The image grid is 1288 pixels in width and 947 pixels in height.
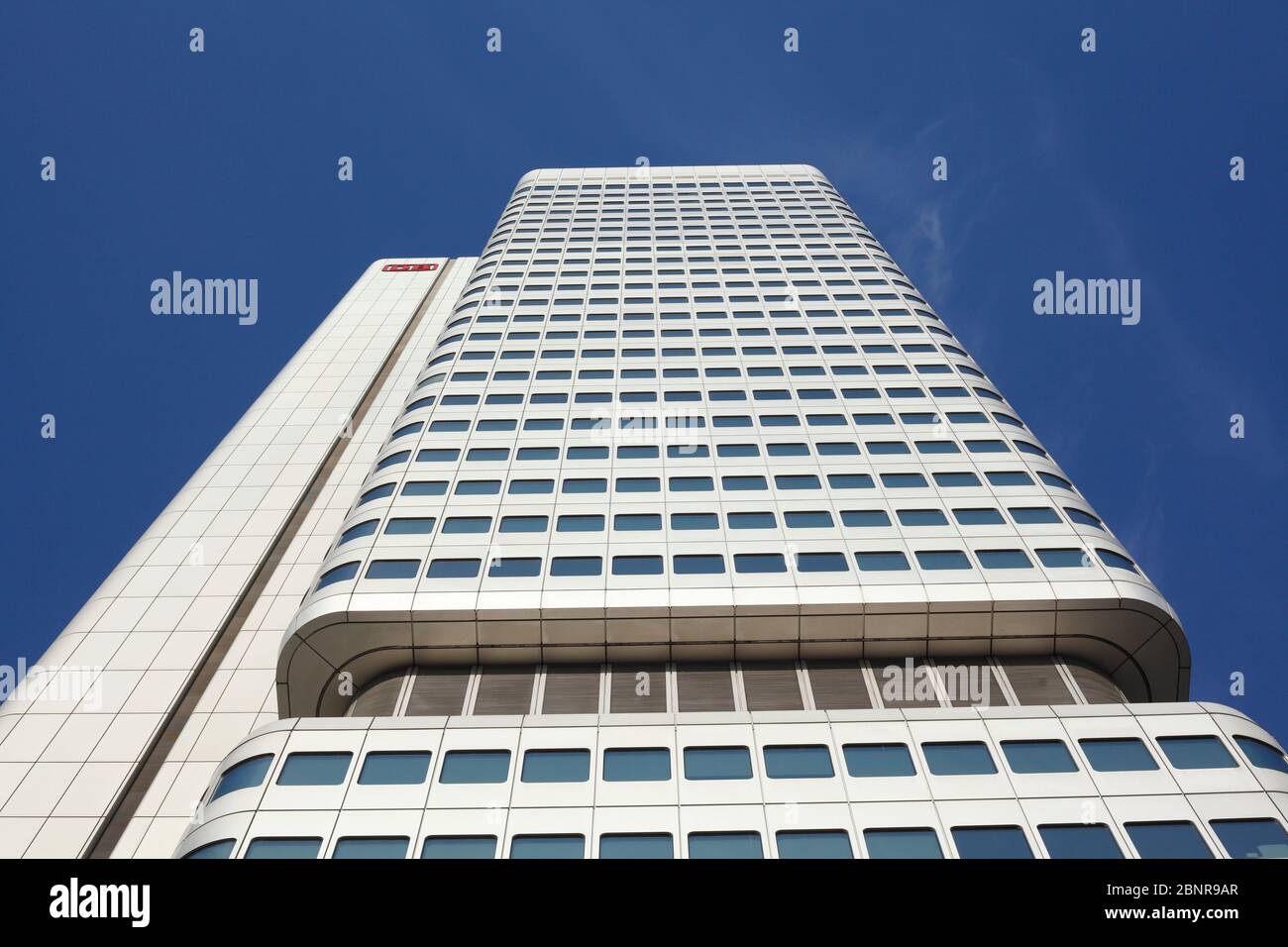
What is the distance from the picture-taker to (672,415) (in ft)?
119

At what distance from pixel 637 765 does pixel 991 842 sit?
23.2ft

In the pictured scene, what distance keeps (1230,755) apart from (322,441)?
1622 inches

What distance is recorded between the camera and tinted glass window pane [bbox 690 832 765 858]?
17375 mm

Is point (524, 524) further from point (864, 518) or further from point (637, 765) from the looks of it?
point (637, 765)

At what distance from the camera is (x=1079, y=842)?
17.6 m

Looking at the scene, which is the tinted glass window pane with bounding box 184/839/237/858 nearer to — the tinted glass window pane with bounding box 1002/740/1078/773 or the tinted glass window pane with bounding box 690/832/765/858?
the tinted glass window pane with bounding box 690/832/765/858

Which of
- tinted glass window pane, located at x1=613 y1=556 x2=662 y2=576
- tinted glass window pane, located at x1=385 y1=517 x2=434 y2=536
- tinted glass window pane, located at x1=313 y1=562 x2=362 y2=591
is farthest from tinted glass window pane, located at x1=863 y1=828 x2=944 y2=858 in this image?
tinted glass window pane, located at x1=385 y1=517 x2=434 y2=536

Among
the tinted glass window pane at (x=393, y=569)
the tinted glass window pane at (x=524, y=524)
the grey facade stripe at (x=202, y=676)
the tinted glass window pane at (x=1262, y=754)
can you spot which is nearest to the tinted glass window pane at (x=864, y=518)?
the tinted glass window pane at (x=524, y=524)

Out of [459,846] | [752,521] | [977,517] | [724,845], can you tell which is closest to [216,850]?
[459,846]

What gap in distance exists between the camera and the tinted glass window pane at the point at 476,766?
19.2 m

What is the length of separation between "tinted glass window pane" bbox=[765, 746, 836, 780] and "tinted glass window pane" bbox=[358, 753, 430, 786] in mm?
7254

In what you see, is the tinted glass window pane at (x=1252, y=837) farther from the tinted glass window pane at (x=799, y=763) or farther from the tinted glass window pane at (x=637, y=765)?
the tinted glass window pane at (x=637, y=765)
